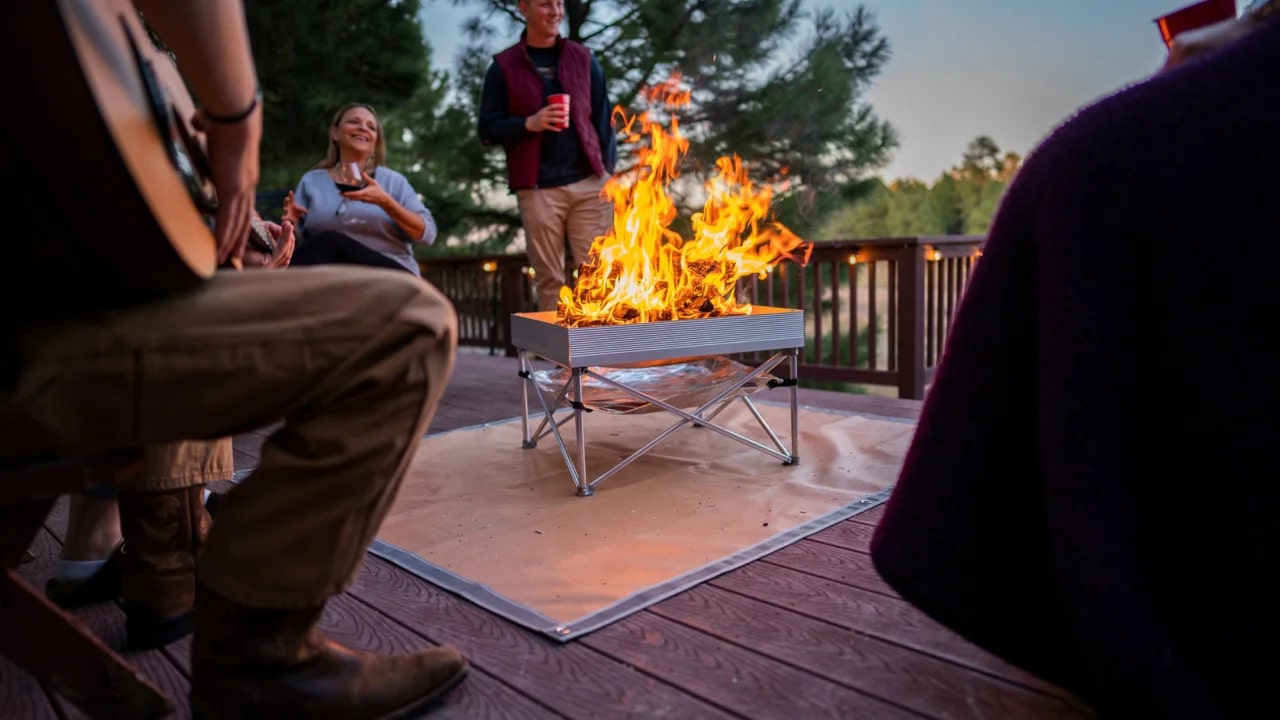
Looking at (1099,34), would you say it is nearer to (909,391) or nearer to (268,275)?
(909,391)

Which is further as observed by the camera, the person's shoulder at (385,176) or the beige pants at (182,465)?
the person's shoulder at (385,176)

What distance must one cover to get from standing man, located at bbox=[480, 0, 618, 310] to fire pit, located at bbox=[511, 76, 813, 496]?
68 cm

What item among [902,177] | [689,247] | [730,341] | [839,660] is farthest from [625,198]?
[902,177]

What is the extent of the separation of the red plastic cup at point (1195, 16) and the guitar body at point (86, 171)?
129 cm

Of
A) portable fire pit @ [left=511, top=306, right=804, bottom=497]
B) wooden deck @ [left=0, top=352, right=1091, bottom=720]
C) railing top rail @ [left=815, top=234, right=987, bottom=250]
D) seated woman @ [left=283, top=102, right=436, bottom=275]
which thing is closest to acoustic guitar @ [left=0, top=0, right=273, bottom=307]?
wooden deck @ [left=0, top=352, right=1091, bottom=720]

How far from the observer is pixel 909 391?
12.8 feet

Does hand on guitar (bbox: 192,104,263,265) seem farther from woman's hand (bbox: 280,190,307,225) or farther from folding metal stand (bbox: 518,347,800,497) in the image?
woman's hand (bbox: 280,190,307,225)

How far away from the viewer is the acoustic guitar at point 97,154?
0.67 metres

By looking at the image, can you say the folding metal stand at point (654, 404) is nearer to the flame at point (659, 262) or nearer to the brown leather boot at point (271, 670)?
the flame at point (659, 262)

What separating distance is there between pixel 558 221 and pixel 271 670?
278 centimetres

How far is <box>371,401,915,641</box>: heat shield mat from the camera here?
1.56 metres

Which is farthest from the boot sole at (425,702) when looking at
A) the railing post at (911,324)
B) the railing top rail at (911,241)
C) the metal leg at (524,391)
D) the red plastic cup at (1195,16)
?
the railing top rail at (911,241)

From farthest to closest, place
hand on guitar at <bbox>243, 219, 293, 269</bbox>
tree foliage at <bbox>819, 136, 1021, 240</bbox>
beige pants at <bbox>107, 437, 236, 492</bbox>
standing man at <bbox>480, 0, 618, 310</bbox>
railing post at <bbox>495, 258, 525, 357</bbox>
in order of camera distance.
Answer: tree foliage at <bbox>819, 136, 1021, 240</bbox> → railing post at <bbox>495, 258, 525, 357</bbox> → standing man at <bbox>480, 0, 618, 310</bbox> → hand on guitar at <bbox>243, 219, 293, 269</bbox> → beige pants at <bbox>107, 437, 236, 492</bbox>

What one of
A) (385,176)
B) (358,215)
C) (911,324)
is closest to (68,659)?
(358,215)
